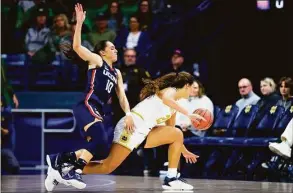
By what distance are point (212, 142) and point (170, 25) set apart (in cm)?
259

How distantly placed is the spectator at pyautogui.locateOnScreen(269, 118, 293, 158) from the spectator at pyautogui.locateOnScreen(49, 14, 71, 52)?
4.73m

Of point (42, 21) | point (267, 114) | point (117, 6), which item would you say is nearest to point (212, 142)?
point (267, 114)

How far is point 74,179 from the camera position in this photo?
7645 millimetres

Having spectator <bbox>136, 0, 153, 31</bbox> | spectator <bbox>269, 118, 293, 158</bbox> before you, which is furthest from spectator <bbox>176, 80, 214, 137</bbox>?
spectator <bbox>136, 0, 153, 31</bbox>

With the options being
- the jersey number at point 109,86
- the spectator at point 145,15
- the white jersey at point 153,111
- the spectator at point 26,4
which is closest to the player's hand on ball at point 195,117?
the white jersey at point 153,111

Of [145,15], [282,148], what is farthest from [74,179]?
[145,15]

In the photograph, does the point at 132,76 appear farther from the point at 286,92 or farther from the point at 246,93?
the point at 286,92

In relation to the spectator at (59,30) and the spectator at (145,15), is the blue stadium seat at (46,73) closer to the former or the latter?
the spectator at (59,30)

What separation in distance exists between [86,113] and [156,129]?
82 cm

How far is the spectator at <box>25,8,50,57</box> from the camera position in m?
13.6

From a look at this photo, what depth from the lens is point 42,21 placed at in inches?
542

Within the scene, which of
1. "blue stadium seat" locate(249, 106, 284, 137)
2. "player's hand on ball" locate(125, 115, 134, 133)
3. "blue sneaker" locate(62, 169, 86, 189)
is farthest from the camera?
"blue stadium seat" locate(249, 106, 284, 137)

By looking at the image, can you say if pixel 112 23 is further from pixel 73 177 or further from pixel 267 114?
pixel 73 177

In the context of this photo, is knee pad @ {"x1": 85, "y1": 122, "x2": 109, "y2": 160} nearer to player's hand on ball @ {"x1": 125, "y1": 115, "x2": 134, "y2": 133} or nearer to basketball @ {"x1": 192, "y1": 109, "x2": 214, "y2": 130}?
player's hand on ball @ {"x1": 125, "y1": 115, "x2": 134, "y2": 133}
